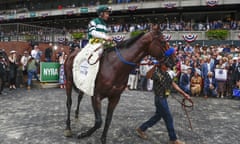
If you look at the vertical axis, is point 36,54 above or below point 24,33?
below

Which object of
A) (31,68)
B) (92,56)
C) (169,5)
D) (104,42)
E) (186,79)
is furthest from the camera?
(169,5)

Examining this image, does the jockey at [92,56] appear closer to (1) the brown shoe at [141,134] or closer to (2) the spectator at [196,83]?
(1) the brown shoe at [141,134]

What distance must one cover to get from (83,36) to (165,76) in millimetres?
30467

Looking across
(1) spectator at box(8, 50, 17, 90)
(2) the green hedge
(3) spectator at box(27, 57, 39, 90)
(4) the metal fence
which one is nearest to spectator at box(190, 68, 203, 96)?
(3) spectator at box(27, 57, 39, 90)

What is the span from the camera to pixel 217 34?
29062 millimetres

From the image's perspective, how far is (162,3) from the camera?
3947cm

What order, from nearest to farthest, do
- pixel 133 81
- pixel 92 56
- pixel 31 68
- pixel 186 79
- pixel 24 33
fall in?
pixel 92 56
pixel 186 79
pixel 31 68
pixel 133 81
pixel 24 33

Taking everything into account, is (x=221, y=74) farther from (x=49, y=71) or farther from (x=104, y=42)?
(x=49, y=71)

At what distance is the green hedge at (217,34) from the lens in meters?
28.7

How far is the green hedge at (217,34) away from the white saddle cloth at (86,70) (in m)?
25.6

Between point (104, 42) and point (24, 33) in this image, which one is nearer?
point (104, 42)

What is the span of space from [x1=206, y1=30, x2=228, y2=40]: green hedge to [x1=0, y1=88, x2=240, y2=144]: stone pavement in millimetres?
19447

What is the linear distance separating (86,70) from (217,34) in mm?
26143

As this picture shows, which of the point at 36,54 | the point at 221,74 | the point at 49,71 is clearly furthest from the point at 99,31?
the point at 36,54
